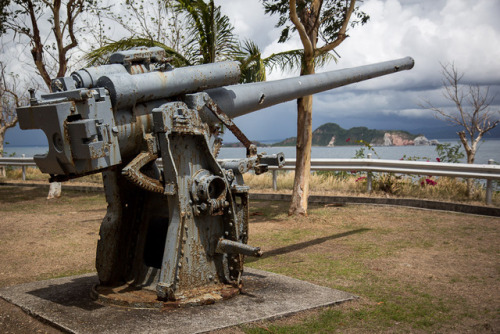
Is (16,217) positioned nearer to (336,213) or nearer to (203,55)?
(203,55)

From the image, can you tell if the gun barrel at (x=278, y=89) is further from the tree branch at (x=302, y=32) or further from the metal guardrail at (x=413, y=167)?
the metal guardrail at (x=413, y=167)

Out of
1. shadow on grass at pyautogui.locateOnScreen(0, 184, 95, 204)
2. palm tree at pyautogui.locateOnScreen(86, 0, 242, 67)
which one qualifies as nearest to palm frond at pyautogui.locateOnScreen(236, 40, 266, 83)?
palm tree at pyautogui.locateOnScreen(86, 0, 242, 67)

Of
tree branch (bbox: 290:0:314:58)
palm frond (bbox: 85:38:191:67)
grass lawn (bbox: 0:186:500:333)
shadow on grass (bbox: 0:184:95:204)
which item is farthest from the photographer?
shadow on grass (bbox: 0:184:95:204)

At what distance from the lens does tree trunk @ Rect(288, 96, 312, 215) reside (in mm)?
11070

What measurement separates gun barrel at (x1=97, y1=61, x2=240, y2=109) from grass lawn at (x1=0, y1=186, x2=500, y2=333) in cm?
218

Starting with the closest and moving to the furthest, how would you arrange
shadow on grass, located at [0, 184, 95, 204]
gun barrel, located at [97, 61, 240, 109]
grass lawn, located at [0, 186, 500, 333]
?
gun barrel, located at [97, 61, 240, 109] < grass lawn, located at [0, 186, 500, 333] < shadow on grass, located at [0, 184, 95, 204]

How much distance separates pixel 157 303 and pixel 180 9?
1018 cm

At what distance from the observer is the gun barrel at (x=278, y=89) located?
19.3 feet

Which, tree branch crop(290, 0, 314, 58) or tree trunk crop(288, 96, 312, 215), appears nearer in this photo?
tree branch crop(290, 0, 314, 58)

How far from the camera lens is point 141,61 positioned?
5207mm

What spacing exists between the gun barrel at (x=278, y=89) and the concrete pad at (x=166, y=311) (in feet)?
6.45

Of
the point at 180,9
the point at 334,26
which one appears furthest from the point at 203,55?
the point at 334,26

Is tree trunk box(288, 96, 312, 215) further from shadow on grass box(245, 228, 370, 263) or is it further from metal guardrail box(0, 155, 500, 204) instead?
metal guardrail box(0, 155, 500, 204)

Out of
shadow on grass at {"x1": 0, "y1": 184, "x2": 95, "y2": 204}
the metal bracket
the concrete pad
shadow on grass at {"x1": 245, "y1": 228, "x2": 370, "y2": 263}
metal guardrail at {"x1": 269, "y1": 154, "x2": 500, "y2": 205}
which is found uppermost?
the metal bracket
